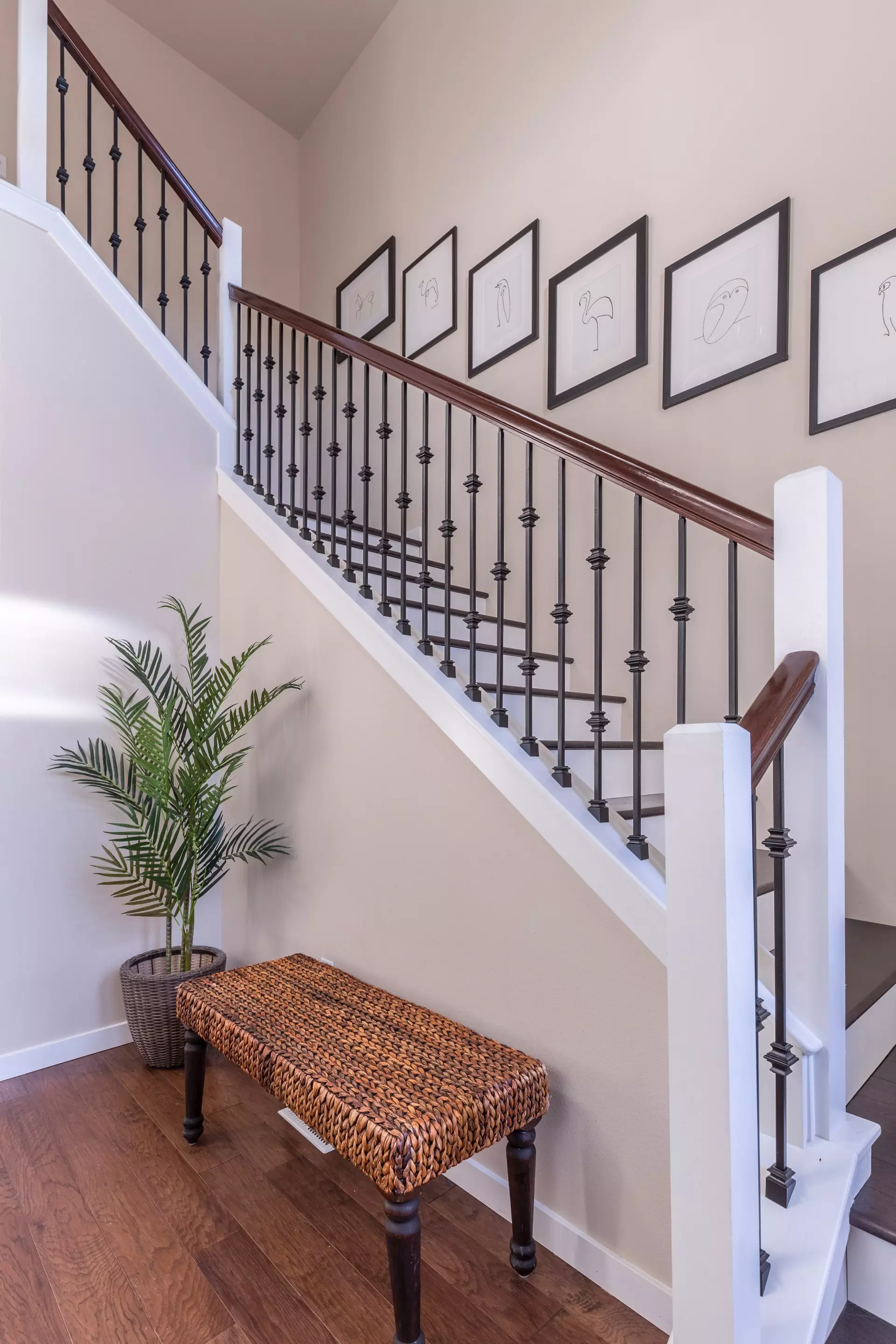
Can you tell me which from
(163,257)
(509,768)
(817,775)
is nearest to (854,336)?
(817,775)

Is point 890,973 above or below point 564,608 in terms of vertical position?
below

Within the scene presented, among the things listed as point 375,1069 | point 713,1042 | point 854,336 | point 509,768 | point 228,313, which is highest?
point 228,313

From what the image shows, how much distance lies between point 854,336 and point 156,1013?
2.78 m

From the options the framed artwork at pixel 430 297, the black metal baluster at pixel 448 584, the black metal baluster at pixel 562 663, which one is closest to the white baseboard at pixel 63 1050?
the black metal baluster at pixel 448 584

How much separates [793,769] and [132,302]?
2687 mm

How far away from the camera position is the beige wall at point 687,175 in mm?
2006

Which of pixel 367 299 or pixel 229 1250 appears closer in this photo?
pixel 229 1250

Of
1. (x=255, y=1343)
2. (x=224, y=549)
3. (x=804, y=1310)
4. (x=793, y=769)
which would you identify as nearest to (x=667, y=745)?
(x=793, y=769)

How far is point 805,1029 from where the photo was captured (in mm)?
1307

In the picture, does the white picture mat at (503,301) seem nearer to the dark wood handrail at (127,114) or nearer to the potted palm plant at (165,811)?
the dark wood handrail at (127,114)

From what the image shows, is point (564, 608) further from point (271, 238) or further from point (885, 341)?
point (271, 238)

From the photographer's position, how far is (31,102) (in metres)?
2.55

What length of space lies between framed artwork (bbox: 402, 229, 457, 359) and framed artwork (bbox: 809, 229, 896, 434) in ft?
5.81

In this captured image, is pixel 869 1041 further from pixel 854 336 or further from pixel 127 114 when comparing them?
pixel 127 114
